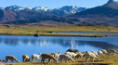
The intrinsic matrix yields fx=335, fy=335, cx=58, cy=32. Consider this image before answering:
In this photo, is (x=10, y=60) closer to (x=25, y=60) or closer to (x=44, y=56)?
(x=25, y=60)

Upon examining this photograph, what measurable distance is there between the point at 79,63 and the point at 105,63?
248cm

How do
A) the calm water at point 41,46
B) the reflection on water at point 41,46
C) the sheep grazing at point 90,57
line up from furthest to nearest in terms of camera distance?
the reflection on water at point 41,46 → the calm water at point 41,46 → the sheep grazing at point 90,57

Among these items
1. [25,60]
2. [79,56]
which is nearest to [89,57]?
[79,56]

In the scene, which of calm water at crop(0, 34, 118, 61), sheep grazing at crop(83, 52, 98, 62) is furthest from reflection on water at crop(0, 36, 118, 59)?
sheep grazing at crop(83, 52, 98, 62)

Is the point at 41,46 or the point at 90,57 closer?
the point at 90,57

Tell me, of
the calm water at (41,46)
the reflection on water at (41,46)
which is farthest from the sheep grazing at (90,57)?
the reflection on water at (41,46)

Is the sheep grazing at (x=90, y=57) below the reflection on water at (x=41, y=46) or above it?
above

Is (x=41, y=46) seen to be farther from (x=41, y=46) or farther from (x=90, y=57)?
(x=90, y=57)

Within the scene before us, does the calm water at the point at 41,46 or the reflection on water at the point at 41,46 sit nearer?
the calm water at the point at 41,46

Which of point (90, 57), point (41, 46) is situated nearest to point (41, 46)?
point (41, 46)

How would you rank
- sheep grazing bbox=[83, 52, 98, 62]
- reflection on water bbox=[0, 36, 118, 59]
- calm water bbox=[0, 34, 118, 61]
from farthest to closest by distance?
reflection on water bbox=[0, 36, 118, 59], calm water bbox=[0, 34, 118, 61], sheep grazing bbox=[83, 52, 98, 62]

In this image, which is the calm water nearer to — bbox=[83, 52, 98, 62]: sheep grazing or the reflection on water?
the reflection on water

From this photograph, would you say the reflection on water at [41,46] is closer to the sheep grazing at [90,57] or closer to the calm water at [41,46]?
the calm water at [41,46]

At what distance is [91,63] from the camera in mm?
32188
